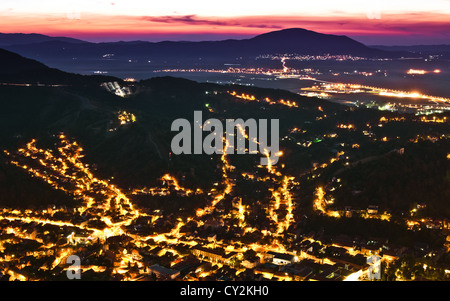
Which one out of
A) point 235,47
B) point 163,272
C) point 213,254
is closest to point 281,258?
point 213,254

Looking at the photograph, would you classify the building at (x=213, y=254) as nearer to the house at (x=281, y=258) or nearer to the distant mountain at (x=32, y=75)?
the house at (x=281, y=258)

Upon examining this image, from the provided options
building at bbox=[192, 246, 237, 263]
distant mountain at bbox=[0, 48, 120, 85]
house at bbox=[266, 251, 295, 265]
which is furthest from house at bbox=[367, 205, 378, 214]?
distant mountain at bbox=[0, 48, 120, 85]

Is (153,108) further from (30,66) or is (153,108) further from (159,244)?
(159,244)

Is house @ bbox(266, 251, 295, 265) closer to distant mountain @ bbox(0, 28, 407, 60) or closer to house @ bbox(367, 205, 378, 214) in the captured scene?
house @ bbox(367, 205, 378, 214)

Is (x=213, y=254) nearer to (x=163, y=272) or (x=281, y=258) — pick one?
(x=163, y=272)

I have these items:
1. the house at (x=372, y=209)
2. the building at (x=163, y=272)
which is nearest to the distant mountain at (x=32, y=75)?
the building at (x=163, y=272)

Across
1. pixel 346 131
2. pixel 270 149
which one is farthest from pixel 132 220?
pixel 346 131
